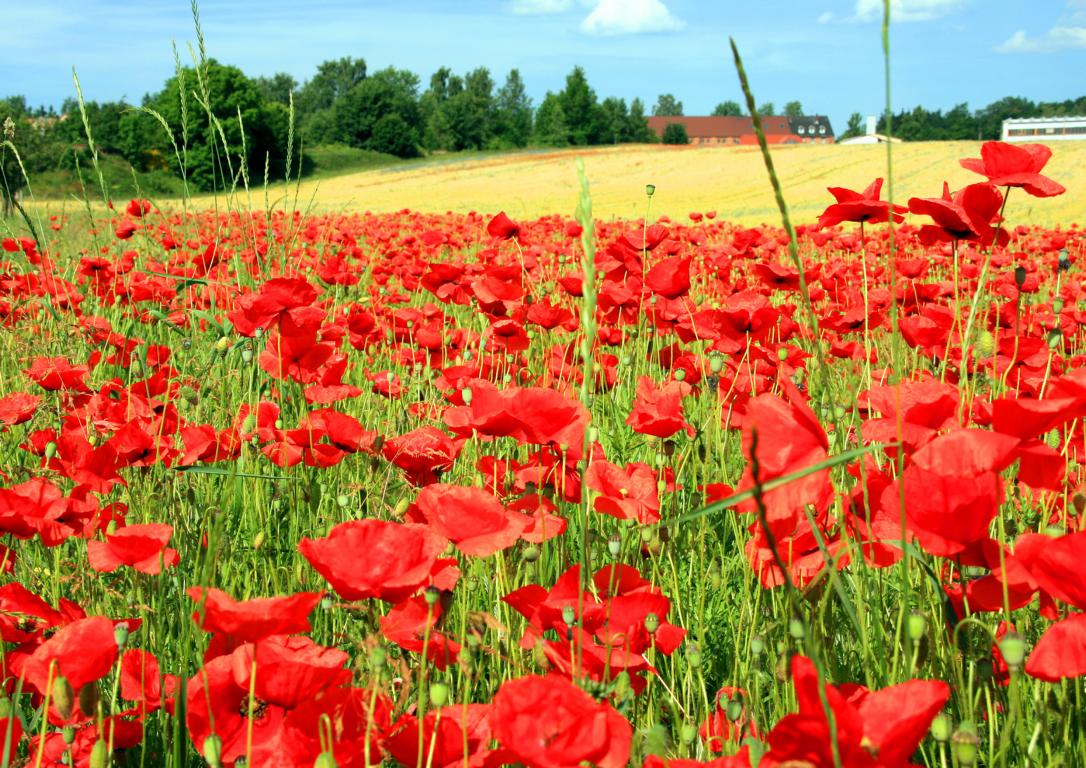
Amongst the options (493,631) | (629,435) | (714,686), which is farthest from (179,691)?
(629,435)

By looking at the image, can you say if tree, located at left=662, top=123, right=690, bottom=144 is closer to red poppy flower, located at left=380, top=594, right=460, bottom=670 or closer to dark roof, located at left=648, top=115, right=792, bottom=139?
dark roof, located at left=648, top=115, right=792, bottom=139

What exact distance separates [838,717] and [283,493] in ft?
4.95

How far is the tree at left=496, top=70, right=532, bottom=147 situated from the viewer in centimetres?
7800

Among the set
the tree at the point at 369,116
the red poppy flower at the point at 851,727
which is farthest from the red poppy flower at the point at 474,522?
the tree at the point at 369,116

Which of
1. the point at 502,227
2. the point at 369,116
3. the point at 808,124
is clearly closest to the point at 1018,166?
the point at 502,227

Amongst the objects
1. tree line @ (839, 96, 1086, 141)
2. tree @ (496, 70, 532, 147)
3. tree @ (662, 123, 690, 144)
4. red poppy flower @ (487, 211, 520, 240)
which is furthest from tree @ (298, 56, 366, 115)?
red poppy flower @ (487, 211, 520, 240)

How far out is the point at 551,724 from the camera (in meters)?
0.68

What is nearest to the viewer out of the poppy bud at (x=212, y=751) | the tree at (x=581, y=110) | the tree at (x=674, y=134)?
the poppy bud at (x=212, y=751)

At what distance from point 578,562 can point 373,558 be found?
82 cm

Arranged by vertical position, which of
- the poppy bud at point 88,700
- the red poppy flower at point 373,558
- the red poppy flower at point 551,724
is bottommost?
the poppy bud at point 88,700

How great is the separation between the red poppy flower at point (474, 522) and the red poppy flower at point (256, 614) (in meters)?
0.26

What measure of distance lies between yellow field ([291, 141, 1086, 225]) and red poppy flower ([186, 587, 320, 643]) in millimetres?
12891

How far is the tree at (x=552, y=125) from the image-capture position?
2785 inches

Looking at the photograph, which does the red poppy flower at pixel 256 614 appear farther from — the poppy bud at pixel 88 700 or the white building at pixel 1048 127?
the white building at pixel 1048 127
